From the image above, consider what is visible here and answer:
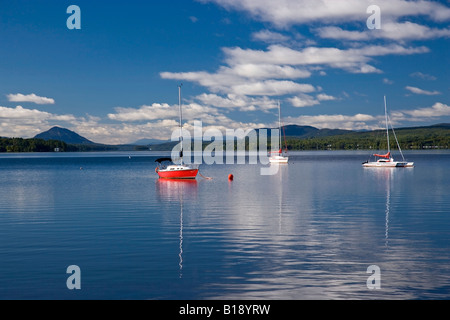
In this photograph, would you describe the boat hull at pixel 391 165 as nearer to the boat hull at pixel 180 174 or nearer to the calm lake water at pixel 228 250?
the boat hull at pixel 180 174

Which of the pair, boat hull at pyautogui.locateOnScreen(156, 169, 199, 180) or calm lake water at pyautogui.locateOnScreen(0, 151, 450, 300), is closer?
calm lake water at pyautogui.locateOnScreen(0, 151, 450, 300)

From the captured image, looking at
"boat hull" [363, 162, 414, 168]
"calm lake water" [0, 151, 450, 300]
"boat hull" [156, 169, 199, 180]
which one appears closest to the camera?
"calm lake water" [0, 151, 450, 300]

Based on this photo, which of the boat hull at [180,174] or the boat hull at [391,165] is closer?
the boat hull at [180,174]

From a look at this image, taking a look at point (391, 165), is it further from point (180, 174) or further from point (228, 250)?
point (228, 250)

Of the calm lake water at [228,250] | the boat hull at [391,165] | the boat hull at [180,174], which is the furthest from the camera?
the boat hull at [391,165]

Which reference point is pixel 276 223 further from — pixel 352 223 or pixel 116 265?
pixel 116 265

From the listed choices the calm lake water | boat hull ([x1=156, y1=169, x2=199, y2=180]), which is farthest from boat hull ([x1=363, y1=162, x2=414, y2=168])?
the calm lake water

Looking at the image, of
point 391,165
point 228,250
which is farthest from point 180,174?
point 391,165

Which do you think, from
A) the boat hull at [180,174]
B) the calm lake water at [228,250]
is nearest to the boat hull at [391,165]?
the boat hull at [180,174]

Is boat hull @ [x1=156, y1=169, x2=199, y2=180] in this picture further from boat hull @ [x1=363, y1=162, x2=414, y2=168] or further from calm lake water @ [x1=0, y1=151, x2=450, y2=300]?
boat hull @ [x1=363, y1=162, x2=414, y2=168]

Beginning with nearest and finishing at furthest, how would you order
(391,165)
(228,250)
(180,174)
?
(228,250)
(180,174)
(391,165)

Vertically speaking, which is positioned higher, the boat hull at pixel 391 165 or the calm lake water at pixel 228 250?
the boat hull at pixel 391 165
